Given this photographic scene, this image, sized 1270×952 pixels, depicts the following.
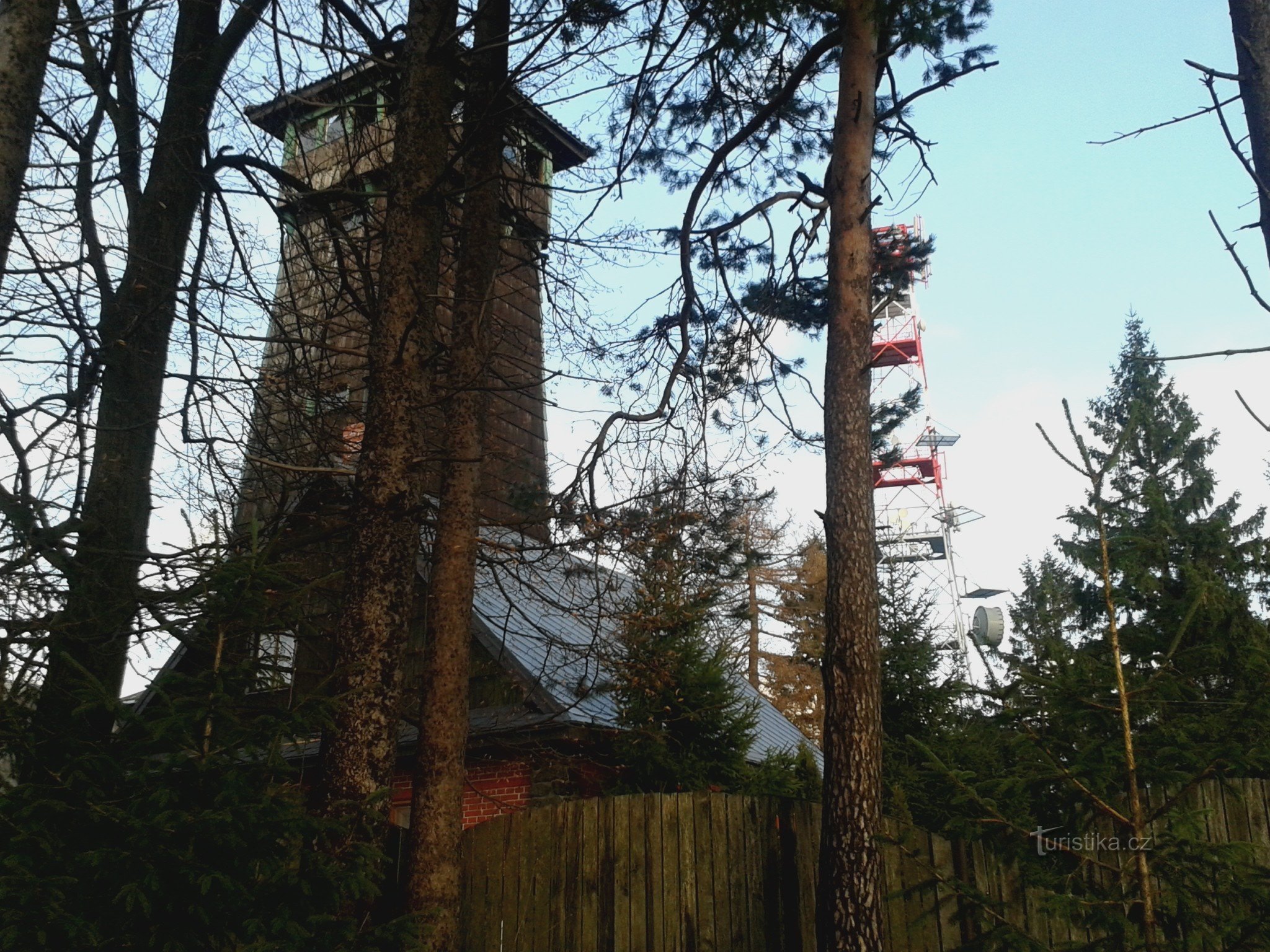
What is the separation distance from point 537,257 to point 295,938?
6.18 meters

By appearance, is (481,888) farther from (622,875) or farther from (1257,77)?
(1257,77)

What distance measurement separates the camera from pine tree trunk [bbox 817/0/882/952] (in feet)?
19.2

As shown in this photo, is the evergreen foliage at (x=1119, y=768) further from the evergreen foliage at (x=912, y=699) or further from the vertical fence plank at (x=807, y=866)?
the evergreen foliage at (x=912, y=699)

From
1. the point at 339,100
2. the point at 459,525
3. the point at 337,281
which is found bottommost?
the point at 459,525

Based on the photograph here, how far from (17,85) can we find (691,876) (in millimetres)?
5960

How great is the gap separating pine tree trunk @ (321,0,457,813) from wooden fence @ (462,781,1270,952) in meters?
1.94

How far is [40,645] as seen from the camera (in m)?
5.26

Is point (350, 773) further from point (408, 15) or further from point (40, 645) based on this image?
point (408, 15)

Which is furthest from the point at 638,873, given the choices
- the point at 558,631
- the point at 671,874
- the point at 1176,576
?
the point at 1176,576

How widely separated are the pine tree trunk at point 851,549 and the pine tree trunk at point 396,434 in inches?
102

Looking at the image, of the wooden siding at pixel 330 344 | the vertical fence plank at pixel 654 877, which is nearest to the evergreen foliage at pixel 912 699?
the vertical fence plank at pixel 654 877

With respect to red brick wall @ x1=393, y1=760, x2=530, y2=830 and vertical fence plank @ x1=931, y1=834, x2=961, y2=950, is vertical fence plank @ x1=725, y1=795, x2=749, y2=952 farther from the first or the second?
red brick wall @ x1=393, y1=760, x2=530, y2=830

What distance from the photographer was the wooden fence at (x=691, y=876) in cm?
641

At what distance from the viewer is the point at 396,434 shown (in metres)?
6.55
